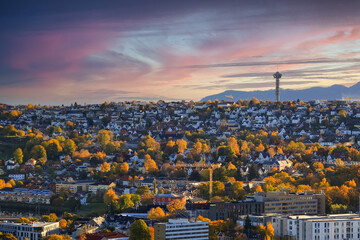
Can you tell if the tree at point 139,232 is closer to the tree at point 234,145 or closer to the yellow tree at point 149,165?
the yellow tree at point 149,165

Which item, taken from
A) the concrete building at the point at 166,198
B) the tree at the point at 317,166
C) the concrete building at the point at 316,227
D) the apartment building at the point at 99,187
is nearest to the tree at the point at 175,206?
the concrete building at the point at 166,198

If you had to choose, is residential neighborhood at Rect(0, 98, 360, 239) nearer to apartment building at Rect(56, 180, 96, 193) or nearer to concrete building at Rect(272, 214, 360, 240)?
apartment building at Rect(56, 180, 96, 193)

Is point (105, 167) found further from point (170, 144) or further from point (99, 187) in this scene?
point (170, 144)

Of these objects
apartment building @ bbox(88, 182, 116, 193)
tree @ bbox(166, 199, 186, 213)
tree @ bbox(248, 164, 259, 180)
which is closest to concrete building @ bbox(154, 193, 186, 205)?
tree @ bbox(166, 199, 186, 213)

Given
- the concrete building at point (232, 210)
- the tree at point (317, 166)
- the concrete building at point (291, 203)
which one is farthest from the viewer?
the tree at point (317, 166)

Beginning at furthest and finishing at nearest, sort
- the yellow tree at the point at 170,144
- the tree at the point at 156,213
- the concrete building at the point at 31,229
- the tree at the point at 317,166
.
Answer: the yellow tree at the point at 170,144
the tree at the point at 317,166
the tree at the point at 156,213
the concrete building at the point at 31,229

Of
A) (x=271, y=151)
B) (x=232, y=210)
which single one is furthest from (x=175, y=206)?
(x=271, y=151)
